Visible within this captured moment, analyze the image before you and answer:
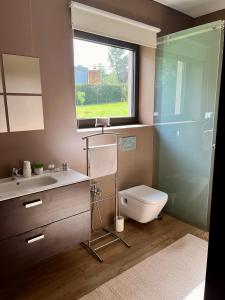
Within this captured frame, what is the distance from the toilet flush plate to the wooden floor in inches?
37.1

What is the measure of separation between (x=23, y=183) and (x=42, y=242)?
49 centimetres

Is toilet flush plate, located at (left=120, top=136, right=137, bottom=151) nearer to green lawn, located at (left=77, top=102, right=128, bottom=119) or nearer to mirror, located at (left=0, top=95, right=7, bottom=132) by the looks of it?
green lawn, located at (left=77, top=102, right=128, bottom=119)

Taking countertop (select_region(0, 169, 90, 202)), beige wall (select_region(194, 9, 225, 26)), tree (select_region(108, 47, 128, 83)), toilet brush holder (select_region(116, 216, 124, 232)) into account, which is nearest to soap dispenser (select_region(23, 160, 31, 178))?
countertop (select_region(0, 169, 90, 202))

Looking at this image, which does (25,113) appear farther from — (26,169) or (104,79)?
(104,79)

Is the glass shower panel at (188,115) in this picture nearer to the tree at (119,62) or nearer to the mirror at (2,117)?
the tree at (119,62)

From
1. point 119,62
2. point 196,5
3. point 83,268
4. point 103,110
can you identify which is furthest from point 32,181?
point 196,5

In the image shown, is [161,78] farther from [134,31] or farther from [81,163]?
[81,163]

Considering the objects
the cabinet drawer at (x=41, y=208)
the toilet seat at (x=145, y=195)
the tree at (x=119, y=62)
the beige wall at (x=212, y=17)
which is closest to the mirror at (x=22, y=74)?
the cabinet drawer at (x=41, y=208)

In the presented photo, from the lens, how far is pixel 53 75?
6.57 feet

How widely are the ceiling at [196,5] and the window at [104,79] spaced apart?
63 cm

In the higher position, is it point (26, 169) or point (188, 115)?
point (188, 115)

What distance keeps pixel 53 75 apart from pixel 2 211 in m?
1.22

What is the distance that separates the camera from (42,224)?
1632 millimetres

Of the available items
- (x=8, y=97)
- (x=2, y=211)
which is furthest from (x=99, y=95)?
(x=2, y=211)
